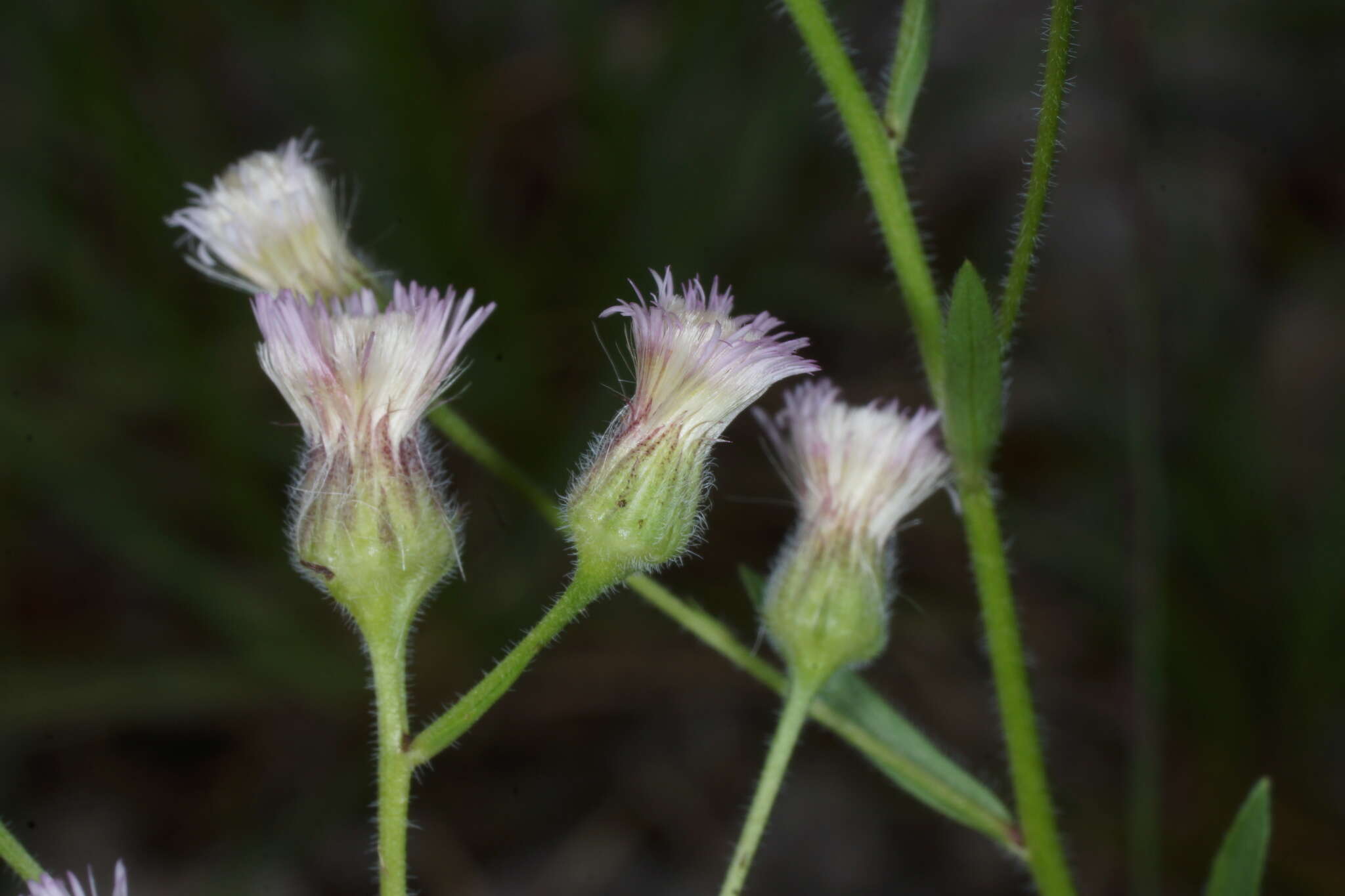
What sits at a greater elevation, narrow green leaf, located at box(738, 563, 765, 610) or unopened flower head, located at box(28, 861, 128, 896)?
narrow green leaf, located at box(738, 563, 765, 610)

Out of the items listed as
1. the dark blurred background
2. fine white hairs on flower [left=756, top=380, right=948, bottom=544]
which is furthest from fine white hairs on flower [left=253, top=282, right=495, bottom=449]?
the dark blurred background

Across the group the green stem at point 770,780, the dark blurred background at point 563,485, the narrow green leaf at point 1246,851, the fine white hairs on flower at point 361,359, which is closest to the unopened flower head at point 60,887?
the fine white hairs on flower at point 361,359

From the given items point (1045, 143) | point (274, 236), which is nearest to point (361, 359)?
point (274, 236)

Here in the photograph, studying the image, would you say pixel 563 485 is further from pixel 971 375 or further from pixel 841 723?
pixel 971 375

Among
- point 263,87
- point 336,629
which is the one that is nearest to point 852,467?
point 336,629

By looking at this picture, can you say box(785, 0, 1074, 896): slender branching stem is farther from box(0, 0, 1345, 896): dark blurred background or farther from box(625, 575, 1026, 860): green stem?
box(0, 0, 1345, 896): dark blurred background

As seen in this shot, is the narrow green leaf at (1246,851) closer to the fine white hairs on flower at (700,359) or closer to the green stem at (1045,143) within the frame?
the green stem at (1045,143)
